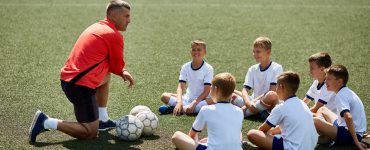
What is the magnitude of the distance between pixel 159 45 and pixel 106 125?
5.58m

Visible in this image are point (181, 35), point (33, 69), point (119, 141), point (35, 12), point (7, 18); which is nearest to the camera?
point (119, 141)

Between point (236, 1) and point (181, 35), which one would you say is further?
point (236, 1)

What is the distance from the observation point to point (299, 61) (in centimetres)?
1191

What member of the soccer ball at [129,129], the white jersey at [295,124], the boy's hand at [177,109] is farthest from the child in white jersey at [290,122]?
A: the boy's hand at [177,109]

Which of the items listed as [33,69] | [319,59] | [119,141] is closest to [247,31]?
[33,69]

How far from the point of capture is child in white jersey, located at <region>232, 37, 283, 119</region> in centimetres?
820

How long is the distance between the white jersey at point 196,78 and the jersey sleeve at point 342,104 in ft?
7.32

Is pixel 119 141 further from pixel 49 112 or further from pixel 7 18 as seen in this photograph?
pixel 7 18

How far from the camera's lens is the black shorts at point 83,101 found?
715 cm

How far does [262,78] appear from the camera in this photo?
845 centimetres

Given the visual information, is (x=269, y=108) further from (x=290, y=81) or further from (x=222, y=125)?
(x=222, y=125)

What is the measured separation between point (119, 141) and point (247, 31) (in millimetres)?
8019

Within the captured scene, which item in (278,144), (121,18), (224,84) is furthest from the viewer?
(121,18)

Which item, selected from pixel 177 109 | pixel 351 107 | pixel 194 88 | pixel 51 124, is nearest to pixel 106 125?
pixel 51 124
